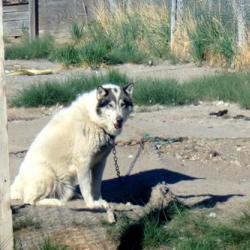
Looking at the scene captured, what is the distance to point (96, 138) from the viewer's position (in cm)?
831

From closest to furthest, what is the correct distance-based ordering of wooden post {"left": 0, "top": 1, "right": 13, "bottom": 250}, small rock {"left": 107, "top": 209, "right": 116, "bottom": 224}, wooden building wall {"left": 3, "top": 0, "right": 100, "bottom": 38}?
wooden post {"left": 0, "top": 1, "right": 13, "bottom": 250} → small rock {"left": 107, "top": 209, "right": 116, "bottom": 224} → wooden building wall {"left": 3, "top": 0, "right": 100, "bottom": 38}

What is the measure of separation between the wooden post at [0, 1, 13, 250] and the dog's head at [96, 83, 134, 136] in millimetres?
2624

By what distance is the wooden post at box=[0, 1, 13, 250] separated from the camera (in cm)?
562

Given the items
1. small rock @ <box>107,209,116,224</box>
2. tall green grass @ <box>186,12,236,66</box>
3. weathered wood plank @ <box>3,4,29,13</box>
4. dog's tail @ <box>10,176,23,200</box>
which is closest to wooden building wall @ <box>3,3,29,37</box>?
weathered wood plank @ <box>3,4,29,13</box>

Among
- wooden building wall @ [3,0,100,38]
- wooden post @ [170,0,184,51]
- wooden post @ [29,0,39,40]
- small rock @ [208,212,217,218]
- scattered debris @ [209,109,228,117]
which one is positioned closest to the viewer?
small rock @ [208,212,217,218]

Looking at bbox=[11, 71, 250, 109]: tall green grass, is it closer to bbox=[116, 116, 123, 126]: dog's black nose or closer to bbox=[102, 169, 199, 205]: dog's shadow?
bbox=[102, 169, 199, 205]: dog's shadow

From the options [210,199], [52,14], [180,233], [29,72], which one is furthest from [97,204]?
[52,14]

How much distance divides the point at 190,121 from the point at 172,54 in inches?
284

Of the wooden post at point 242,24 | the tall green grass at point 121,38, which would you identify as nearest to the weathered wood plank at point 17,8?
the tall green grass at point 121,38

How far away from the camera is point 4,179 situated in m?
5.73

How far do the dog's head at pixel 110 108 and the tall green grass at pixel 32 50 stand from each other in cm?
1435

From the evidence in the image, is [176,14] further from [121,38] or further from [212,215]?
[212,215]

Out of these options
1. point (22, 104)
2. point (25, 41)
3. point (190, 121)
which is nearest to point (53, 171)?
point (190, 121)

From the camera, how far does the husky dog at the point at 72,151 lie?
8211 millimetres
